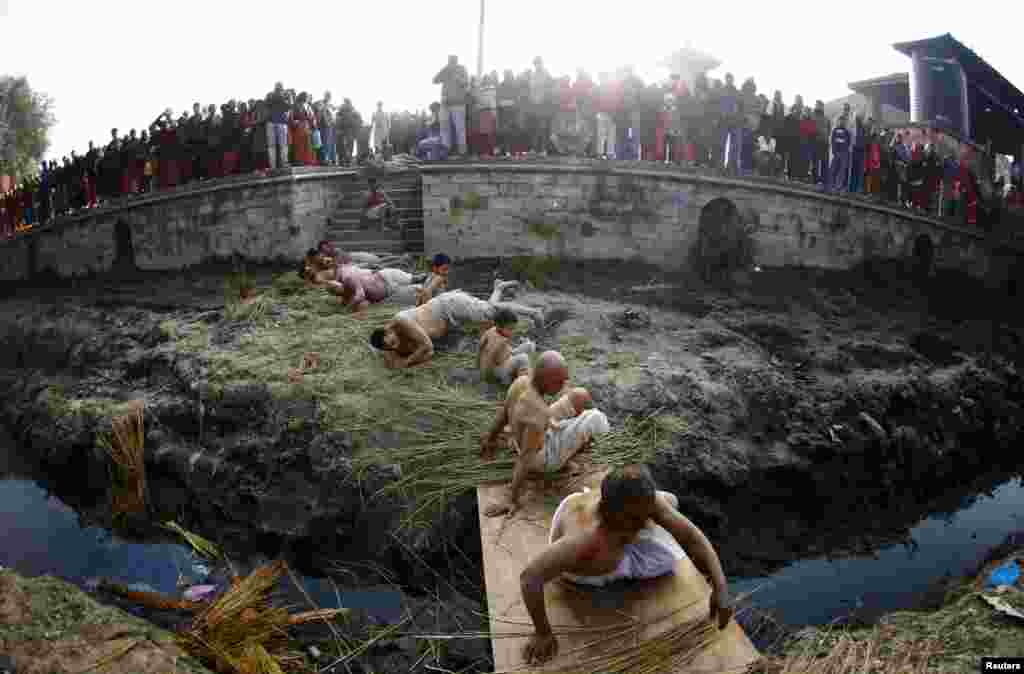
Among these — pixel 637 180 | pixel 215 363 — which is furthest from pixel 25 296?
pixel 637 180

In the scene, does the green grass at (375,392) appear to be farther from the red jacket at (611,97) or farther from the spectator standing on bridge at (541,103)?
the red jacket at (611,97)

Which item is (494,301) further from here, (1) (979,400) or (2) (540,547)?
(1) (979,400)

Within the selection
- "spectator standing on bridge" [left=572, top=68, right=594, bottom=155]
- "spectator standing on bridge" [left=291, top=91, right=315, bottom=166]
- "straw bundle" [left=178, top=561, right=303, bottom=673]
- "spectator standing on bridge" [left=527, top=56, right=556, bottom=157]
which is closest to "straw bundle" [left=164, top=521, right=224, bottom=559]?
"straw bundle" [left=178, top=561, right=303, bottom=673]

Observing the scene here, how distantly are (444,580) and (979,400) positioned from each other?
8.08 metres

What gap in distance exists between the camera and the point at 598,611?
4137mm

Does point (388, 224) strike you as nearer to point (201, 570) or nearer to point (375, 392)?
A: point (375, 392)

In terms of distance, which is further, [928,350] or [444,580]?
[928,350]

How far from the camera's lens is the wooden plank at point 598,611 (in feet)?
12.7

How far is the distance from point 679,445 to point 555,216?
6.58 metres

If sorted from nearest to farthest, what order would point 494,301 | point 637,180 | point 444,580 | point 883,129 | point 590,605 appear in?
point 590,605, point 444,580, point 494,301, point 637,180, point 883,129

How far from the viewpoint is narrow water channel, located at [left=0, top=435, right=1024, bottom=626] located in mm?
6352

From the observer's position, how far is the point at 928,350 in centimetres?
1095

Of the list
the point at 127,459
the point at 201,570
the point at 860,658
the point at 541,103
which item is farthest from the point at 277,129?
the point at 860,658

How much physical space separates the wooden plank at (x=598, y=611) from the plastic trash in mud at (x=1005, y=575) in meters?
2.67
